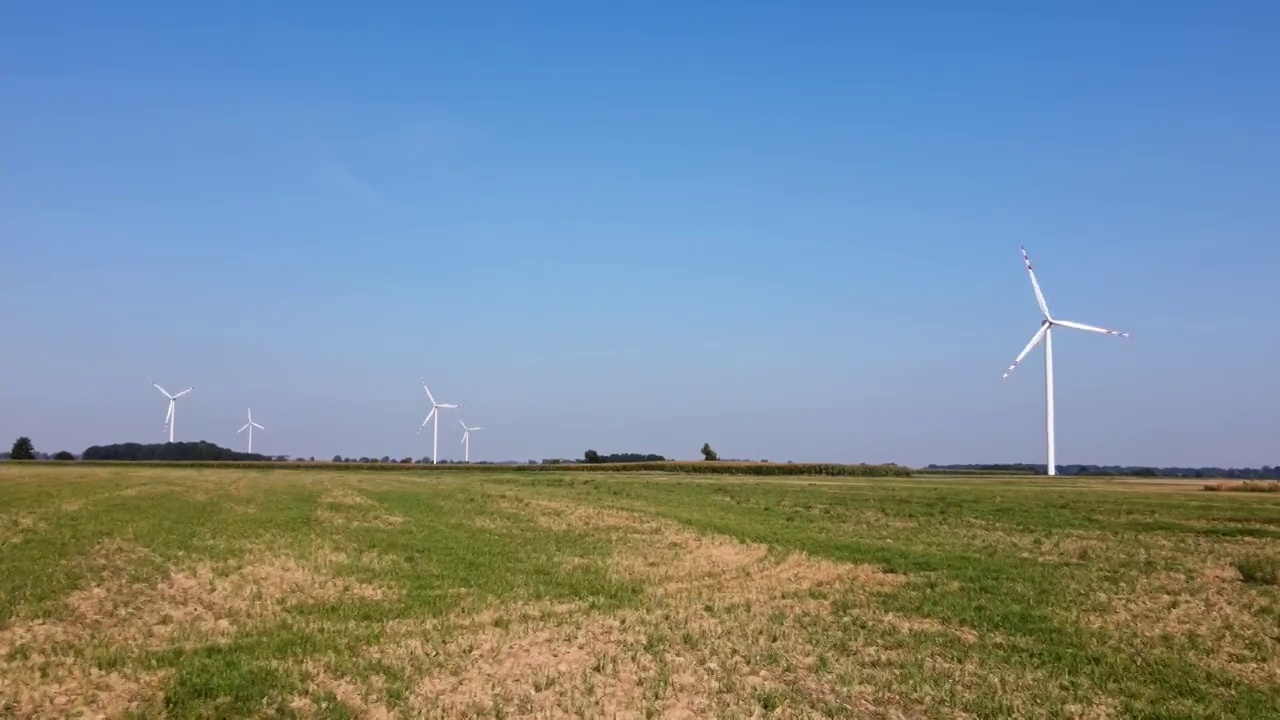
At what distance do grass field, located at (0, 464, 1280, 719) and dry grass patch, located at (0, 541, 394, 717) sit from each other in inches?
2.9

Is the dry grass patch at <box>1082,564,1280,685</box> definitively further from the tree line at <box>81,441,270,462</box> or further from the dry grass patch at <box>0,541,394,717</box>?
the tree line at <box>81,441,270,462</box>

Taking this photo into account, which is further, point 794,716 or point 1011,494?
point 1011,494

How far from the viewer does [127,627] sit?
57.5ft

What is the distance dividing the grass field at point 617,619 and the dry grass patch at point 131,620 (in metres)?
0.07

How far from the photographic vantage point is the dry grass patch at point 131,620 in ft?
43.6

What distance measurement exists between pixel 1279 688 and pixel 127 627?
1938cm

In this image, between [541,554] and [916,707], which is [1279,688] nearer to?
[916,707]

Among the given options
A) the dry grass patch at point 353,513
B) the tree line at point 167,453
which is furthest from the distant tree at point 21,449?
the dry grass patch at point 353,513

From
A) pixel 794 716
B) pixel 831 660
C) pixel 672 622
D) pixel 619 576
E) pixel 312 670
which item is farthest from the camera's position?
pixel 619 576

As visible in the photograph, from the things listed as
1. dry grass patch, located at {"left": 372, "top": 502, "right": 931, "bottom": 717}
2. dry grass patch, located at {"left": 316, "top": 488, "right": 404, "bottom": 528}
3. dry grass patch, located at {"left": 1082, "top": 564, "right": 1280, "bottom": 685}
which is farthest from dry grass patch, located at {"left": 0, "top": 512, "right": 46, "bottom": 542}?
dry grass patch, located at {"left": 1082, "top": 564, "right": 1280, "bottom": 685}

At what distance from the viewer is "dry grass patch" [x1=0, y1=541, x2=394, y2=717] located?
1330 centimetres

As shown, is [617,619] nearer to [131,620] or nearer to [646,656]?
[646,656]

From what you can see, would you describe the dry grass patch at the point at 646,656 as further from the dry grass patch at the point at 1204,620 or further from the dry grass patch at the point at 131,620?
the dry grass patch at the point at 1204,620

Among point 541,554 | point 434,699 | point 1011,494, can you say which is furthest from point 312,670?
point 1011,494
